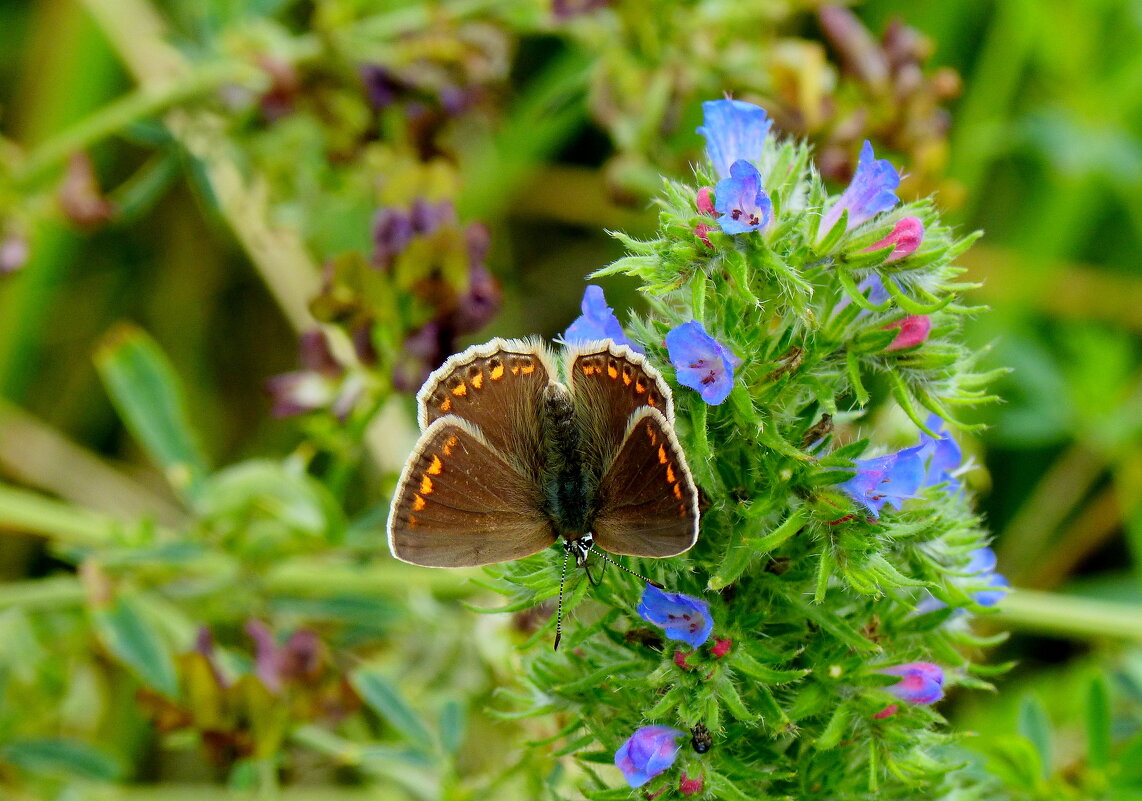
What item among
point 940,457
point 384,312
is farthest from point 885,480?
point 384,312

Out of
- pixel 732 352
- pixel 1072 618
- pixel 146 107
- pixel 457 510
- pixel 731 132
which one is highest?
pixel 146 107

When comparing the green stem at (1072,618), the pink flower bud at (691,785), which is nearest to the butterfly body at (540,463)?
the pink flower bud at (691,785)

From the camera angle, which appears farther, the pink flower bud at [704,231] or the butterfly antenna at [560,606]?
the butterfly antenna at [560,606]

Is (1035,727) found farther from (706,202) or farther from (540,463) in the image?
(706,202)

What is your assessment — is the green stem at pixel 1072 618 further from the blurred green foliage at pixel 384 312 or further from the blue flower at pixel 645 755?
the blue flower at pixel 645 755

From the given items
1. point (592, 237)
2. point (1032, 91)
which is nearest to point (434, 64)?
point (592, 237)

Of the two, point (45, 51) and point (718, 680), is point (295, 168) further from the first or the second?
point (718, 680)

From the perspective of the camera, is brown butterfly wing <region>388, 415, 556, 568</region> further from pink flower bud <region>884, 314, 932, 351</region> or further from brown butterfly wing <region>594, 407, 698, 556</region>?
pink flower bud <region>884, 314, 932, 351</region>
